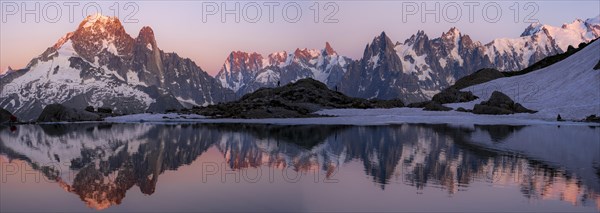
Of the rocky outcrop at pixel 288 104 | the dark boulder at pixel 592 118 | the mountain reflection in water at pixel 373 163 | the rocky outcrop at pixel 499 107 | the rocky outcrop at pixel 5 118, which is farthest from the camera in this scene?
the rocky outcrop at pixel 288 104

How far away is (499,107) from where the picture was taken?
122188mm

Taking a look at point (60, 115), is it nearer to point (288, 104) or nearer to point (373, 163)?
point (288, 104)

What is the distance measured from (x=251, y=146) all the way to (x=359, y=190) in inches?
904

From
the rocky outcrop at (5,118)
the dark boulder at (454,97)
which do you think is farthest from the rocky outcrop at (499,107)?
the rocky outcrop at (5,118)

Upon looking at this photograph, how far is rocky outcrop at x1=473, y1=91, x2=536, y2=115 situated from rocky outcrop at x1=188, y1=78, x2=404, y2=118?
33988mm

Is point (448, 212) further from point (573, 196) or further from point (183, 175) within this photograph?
point (183, 175)

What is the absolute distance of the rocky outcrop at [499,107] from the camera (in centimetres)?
11800

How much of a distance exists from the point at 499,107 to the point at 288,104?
55.4 meters

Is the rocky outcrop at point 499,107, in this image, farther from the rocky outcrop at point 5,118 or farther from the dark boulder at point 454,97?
the rocky outcrop at point 5,118

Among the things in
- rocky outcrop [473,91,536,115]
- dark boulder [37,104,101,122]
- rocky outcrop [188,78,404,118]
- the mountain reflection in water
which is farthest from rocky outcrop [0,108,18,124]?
rocky outcrop [473,91,536,115]

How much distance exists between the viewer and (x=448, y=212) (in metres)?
17.6

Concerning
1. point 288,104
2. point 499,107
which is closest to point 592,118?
point 499,107

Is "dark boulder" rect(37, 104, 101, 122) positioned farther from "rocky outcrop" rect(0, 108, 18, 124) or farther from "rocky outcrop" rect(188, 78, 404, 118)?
"rocky outcrop" rect(188, 78, 404, 118)

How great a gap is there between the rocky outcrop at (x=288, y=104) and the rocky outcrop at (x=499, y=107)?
112ft
